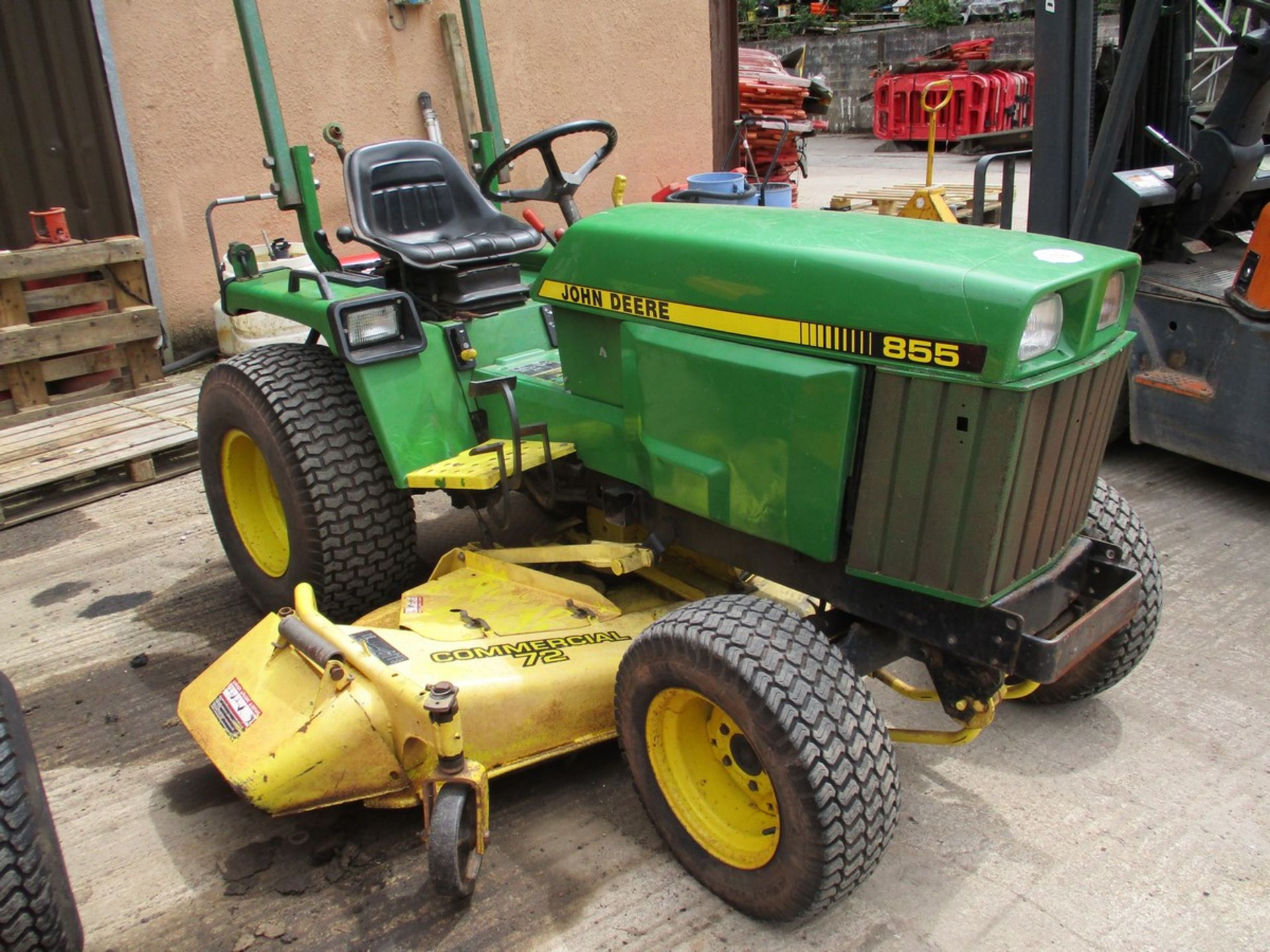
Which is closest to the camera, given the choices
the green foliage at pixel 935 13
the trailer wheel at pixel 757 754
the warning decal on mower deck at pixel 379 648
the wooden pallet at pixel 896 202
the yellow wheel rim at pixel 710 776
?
the trailer wheel at pixel 757 754

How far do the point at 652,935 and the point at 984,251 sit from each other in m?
1.56

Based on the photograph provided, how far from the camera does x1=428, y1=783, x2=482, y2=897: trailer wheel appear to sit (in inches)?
87.0

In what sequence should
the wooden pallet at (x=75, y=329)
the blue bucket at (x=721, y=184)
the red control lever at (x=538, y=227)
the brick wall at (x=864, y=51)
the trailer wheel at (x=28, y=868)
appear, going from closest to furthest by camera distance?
1. the trailer wheel at (x=28, y=868)
2. the red control lever at (x=538, y=227)
3. the wooden pallet at (x=75, y=329)
4. the blue bucket at (x=721, y=184)
5. the brick wall at (x=864, y=51)

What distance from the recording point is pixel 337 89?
6.51 m

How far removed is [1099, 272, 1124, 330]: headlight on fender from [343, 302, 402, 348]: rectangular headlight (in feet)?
6.30

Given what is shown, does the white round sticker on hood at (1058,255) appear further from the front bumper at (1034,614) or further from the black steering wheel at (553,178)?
the black steering wheel at (553,178)

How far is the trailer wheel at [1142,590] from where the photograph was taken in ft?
9.00

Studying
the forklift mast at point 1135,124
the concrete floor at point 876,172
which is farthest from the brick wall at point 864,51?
the forklift mast at point 1135,124

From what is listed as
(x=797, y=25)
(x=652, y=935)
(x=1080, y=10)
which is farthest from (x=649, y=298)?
(x=797, y=25)

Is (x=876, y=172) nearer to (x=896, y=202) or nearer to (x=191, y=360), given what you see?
(x=896, y=202)

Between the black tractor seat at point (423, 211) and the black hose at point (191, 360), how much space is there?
3.03 metres

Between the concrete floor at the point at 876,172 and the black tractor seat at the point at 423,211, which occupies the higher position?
the black tractor seat at the point at 423,211

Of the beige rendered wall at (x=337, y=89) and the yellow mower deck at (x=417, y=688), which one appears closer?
the yellow mower deck at (x=417, y=688)

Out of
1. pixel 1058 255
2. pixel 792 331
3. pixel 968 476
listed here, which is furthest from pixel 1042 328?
pixel 792 331
